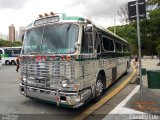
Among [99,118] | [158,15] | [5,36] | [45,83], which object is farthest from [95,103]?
[5,36]

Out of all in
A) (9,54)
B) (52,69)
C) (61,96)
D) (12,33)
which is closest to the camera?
(61,96)

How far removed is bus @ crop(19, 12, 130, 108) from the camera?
6.56m

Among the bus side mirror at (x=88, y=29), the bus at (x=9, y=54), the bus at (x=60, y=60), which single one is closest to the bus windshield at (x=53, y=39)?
the bus at (x=60, y=60)

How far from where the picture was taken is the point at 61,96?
6.60m

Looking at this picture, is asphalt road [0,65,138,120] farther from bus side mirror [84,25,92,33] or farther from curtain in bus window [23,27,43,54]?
bus side mirror [84,25,92,33]

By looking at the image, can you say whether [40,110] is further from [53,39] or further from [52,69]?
[53,39]

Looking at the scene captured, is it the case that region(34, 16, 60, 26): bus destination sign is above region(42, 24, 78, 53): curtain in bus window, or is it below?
above

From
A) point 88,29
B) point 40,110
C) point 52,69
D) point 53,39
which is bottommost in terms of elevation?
point 40,110

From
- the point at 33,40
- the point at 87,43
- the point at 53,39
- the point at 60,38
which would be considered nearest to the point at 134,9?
the point at 87,43

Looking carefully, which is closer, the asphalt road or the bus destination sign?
the asphalt road

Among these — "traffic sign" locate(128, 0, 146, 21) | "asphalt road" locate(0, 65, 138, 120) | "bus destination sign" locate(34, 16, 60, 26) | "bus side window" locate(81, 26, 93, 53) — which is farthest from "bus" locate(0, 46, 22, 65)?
"traffic sign" locate(128, 0, 146, 21)

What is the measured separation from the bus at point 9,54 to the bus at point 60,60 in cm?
3055

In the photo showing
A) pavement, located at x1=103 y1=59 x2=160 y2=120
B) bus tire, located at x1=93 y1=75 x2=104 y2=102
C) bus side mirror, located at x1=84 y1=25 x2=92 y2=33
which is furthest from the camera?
bus tire, located at x1=93 y1=75 x2=104 y2=102

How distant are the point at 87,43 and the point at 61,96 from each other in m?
1.84
